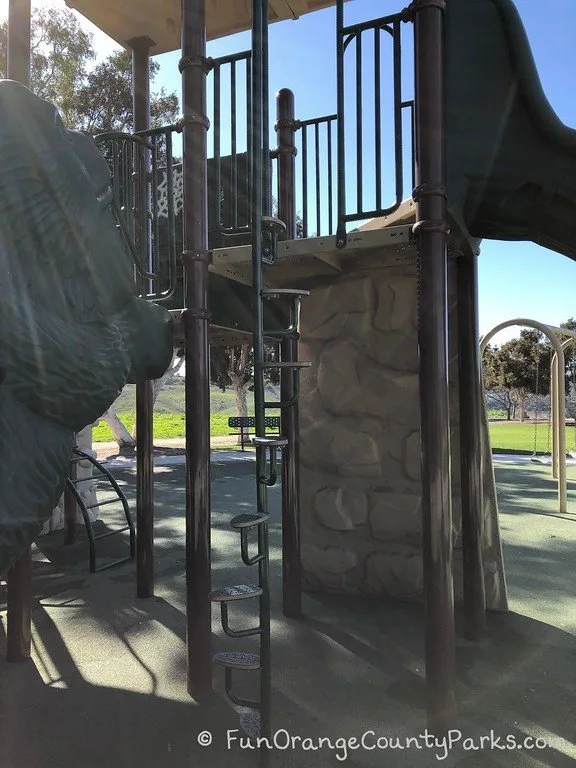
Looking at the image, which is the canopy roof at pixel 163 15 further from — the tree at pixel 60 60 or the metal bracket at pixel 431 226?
the tree at pixel 60 60

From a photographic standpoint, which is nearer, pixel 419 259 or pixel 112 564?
pixel 419 259

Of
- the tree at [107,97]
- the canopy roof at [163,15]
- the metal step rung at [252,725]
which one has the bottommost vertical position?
the metal step rung at [252,725]

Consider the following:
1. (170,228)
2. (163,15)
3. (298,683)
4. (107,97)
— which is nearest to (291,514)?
(298,683)

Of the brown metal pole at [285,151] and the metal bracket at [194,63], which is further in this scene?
the brown metal pole at [285,151]

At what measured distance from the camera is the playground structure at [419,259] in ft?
7.53

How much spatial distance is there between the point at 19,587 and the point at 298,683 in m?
1.67

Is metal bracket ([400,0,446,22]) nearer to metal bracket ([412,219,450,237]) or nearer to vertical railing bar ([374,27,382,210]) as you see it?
vertical railing bar ([374,27,382,210])

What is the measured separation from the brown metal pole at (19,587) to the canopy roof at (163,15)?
88cm

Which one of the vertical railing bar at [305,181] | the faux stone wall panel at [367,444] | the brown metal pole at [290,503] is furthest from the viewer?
the vertical railing bar at [305,181]

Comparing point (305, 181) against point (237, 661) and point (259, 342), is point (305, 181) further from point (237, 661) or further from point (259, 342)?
point (237, 661)

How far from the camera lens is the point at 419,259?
2.40 metres

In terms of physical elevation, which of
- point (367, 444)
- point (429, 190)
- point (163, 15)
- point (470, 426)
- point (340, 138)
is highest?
point (163, 15)

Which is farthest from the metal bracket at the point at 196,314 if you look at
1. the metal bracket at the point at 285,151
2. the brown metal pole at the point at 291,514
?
the metal bracket at the point at 285,151

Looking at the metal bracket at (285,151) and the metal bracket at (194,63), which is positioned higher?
the metal bracket at (285,151)
